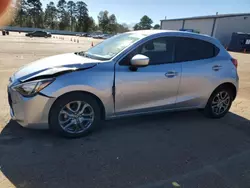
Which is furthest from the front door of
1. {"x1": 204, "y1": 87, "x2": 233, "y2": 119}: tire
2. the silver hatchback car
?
{"x1": 204, "y1": 87, "x2": 233, "y2": 119}: tire

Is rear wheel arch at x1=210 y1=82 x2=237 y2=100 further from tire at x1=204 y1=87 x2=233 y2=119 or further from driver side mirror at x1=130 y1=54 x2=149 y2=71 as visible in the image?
driver side mirror at x1=130 y1=54 x2=149 y2=71

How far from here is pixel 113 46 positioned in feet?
13.0

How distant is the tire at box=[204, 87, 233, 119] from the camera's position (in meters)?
4.49

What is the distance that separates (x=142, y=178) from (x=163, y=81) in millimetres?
1728

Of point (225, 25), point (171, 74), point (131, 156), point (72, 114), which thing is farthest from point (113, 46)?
point (225, 25)

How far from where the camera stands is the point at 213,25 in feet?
151

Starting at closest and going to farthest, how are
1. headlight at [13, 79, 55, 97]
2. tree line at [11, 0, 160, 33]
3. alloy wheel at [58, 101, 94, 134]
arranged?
headlight at [13, 79, 55, 97] → alloy wheel at [58, 101, 94, 134] → tree line at [11, 0, 160, 33]

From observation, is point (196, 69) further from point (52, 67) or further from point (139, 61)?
point (52, 67)

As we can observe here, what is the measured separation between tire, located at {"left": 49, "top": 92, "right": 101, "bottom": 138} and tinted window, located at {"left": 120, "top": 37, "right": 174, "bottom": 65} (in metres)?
0.99

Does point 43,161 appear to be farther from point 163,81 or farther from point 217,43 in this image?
point 217,43

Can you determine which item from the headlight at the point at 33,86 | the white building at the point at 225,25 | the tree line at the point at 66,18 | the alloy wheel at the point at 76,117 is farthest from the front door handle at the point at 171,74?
the tree line at the point at 66,18

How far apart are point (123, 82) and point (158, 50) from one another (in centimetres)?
92

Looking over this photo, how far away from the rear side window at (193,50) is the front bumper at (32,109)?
2.31 m

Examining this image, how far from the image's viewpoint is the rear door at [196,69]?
402cm
